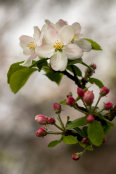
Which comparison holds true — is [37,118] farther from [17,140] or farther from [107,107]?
[17,140]

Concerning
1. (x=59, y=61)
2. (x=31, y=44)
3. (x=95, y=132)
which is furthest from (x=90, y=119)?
(x=31, y=44)

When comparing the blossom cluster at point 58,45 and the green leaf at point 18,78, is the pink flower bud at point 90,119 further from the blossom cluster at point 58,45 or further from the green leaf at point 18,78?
the green leaf at point 18,78

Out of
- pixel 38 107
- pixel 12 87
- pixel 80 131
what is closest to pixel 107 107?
pixel 80 131

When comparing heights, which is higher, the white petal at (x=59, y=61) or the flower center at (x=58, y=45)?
the flower center at (x=58, y=45)

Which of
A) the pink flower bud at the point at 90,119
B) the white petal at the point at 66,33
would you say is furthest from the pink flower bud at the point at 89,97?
the white petal at the point at 66,33

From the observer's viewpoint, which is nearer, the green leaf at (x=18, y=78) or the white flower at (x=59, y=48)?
the white flower at (x=59, y=48)

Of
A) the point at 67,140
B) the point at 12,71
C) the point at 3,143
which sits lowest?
the point at 3,143

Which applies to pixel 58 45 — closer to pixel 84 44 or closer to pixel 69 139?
pixel 84 44
